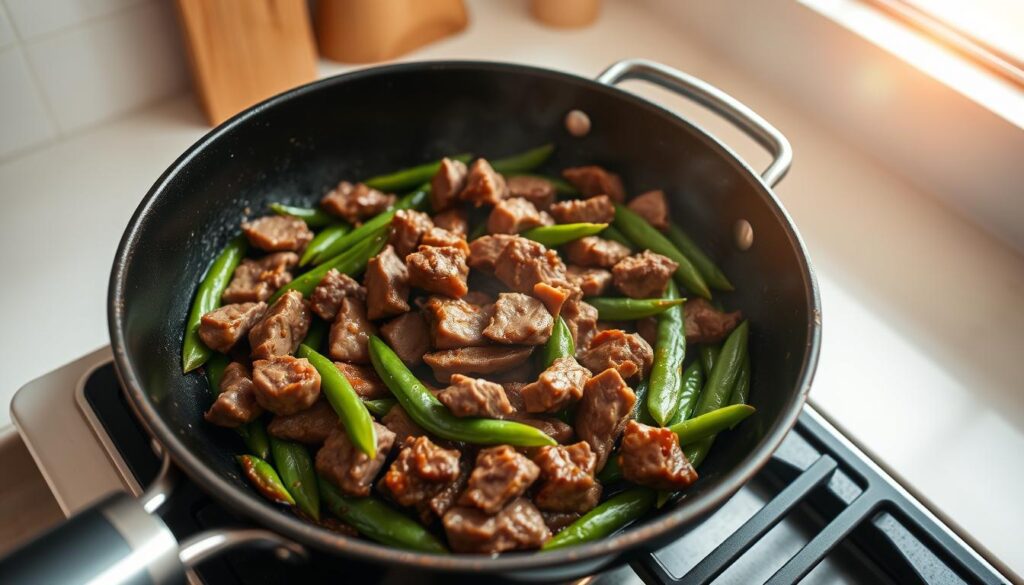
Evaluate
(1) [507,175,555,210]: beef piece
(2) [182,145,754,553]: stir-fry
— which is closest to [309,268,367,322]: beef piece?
(2) [182,145,754,553]: stir-fry

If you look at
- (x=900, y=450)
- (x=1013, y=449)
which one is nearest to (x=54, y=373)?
(x=900, y=450)

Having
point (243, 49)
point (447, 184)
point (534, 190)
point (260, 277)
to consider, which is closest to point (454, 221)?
point (447, 184)

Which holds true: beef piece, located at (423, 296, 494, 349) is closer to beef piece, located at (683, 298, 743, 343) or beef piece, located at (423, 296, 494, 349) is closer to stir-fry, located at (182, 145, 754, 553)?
stir-fry, located at (182, 145, 754, 553)

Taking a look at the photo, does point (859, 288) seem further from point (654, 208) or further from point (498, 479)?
point (498, 479)

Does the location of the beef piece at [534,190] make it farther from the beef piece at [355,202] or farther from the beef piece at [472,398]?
the beef piece at [472,398]

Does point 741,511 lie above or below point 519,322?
below

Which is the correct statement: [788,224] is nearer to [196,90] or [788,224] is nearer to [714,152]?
[714,152]
